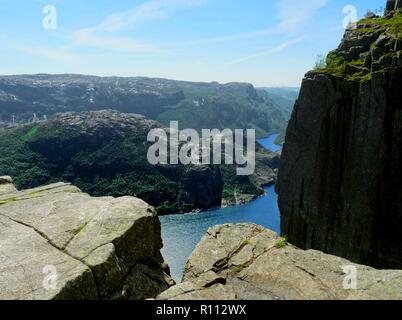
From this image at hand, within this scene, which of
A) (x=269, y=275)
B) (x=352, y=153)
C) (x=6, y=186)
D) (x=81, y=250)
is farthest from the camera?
(x=352, y=153)

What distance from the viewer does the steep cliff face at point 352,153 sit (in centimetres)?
4703

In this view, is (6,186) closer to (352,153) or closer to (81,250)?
(81,250)

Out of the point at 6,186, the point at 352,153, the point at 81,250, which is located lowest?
the point at 352,153

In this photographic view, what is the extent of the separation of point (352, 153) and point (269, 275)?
129 ft

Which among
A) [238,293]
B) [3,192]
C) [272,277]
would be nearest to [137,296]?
[238,293]

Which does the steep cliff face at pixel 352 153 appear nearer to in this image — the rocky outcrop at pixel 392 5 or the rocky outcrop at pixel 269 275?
the rocky outcrop at pixel 392 5

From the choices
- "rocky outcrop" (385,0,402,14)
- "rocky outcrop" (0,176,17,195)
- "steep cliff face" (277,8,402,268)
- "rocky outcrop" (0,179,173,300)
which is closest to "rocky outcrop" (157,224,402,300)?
"rocky outcrop" (0,179,173,300)

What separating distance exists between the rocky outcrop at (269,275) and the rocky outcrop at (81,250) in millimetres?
1822

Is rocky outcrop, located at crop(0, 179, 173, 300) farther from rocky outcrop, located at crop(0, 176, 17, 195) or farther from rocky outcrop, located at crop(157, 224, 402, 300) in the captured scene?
rocky outcrop, located at crop(0, 176, 17, 195)

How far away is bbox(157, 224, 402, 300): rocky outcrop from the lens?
1369 centimetres

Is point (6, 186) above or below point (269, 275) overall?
above

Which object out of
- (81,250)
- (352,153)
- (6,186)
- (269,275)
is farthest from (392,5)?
(81,250)

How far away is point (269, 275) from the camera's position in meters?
15.5
